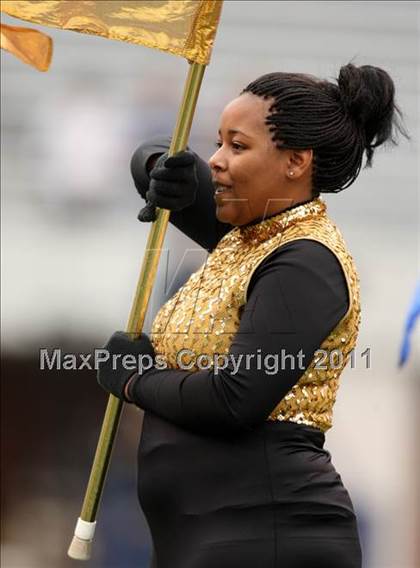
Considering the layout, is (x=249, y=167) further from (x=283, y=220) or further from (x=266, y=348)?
(x=266, y=348)

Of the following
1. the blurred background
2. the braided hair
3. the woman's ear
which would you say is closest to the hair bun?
the braided hair

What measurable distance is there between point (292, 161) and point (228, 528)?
63cm

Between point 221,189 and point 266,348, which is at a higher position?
point 221,189

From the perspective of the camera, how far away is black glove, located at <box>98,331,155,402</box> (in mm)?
2664

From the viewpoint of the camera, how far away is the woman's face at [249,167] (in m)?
2.65

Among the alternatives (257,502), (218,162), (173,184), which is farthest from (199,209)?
(257,502)

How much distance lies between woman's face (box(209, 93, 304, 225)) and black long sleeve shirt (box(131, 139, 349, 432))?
13 centimetres

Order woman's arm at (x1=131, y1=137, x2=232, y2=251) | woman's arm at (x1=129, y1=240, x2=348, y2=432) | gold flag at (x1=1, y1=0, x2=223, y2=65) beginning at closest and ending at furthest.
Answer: woman's arm at (x1=129, y1=240, x2=348, y2=432) < gold flag at (x1=1, y1=0, x2=223, y2=65) < woman's arm at (x1=131, y1=137, x2=232, y2=251)

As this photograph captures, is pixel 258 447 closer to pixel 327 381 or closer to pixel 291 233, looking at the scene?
pixel 327 381

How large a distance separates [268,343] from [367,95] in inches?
20.1

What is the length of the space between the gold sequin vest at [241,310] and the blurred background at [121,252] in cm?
150

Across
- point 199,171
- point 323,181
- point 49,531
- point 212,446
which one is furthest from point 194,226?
point 49,531

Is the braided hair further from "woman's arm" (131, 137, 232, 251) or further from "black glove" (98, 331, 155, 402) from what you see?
"black glove" (98, 331, 155, 402)

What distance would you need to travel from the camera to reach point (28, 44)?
2582 mm
